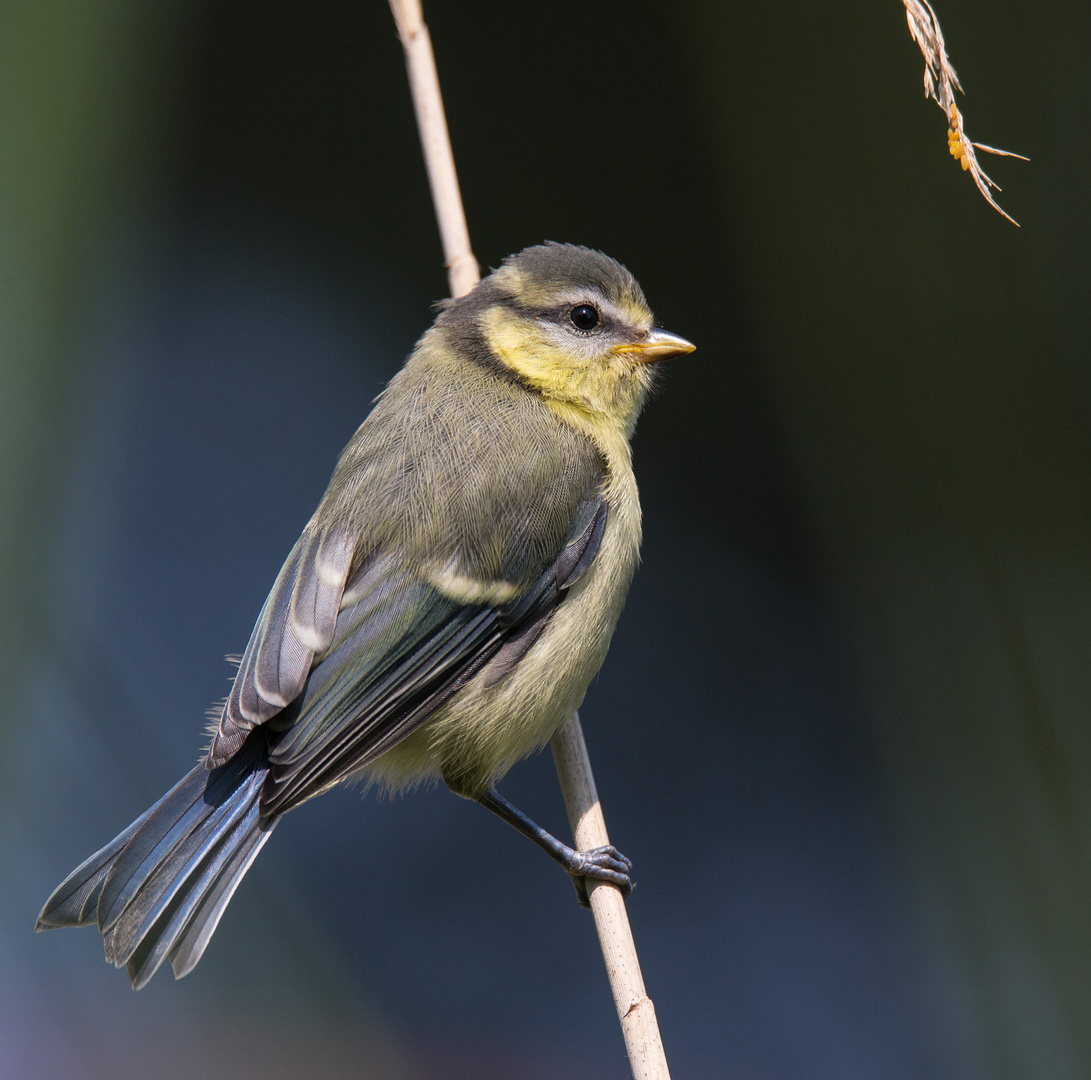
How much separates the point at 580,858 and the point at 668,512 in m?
1.43

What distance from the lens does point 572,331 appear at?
196 centimetres

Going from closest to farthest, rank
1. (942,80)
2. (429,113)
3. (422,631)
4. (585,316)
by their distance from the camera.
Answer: (942,80) < (422,631) < (429,113) < (585,316)

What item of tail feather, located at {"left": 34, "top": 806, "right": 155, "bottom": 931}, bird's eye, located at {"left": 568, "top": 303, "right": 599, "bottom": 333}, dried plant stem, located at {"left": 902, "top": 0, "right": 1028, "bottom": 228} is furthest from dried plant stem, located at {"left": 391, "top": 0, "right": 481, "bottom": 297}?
tail feather, located at {"left": 34, "top": 806, "right": 155, "bottom": 931}

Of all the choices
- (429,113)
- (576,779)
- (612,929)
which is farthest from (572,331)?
(612,929)

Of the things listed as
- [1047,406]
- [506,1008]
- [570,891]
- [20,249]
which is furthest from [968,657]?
[20,249]

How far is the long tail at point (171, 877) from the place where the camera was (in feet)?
4.77

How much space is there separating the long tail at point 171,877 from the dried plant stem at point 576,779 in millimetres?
505

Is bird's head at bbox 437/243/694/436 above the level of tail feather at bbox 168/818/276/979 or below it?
above

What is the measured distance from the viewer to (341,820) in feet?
9.21

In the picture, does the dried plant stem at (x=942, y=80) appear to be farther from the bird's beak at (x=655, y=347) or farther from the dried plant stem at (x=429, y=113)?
the dried plant stem at (x=429, y=113)

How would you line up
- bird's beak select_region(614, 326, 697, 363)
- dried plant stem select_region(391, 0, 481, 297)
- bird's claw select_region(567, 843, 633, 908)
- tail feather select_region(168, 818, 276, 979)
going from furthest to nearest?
bird's beak select_region(614, 326, 697, 363), dried plant stem select_region(391, 0, 481, 297), bird's claw select_region(567, 843, 633, 908), tail feather select_region(168, 818, 276, 979)

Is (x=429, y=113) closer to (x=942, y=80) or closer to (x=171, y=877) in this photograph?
(x=942, y=80)

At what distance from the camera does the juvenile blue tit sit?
1488 millimetres

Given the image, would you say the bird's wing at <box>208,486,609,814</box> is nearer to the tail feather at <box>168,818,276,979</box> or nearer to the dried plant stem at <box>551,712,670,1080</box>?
the tail feather at <box>168,818,276,979</box>
